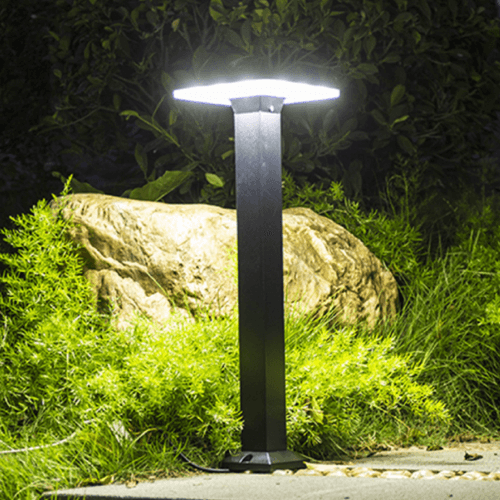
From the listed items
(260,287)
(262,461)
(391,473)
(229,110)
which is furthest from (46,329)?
(229,110)

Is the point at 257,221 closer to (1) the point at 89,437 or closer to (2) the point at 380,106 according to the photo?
(1) the point at 89,437

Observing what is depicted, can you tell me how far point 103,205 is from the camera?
4004 millimetres

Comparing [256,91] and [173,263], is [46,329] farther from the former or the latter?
[256,91]

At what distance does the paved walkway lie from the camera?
237 centimetres

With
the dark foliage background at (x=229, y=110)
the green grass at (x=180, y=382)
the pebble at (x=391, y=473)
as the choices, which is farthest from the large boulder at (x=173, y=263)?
the dark foliage background at (x=229, y=110)

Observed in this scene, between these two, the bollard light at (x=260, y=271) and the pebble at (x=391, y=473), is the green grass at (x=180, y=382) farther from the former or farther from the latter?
the pebble at (x=391, y=473)

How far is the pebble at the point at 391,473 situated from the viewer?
2.73 m

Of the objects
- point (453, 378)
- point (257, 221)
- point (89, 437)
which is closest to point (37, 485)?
point (89, 437)

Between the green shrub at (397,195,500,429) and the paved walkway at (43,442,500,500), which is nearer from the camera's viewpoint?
the paved walkway at (43,442,500,500)

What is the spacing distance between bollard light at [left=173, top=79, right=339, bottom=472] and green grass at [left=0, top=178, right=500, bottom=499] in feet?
0.38

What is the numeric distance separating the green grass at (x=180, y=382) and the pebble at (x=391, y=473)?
0.22 metres

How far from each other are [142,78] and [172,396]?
3.44 meters

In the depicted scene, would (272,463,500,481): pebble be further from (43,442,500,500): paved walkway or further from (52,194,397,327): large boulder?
(52,194,397,327): large boulder

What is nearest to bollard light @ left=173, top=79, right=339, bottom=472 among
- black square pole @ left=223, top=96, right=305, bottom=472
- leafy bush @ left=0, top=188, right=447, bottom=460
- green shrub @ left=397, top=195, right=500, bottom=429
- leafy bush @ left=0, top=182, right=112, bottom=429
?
black square pole @ left=223, top=96, right=305, bottom=472
